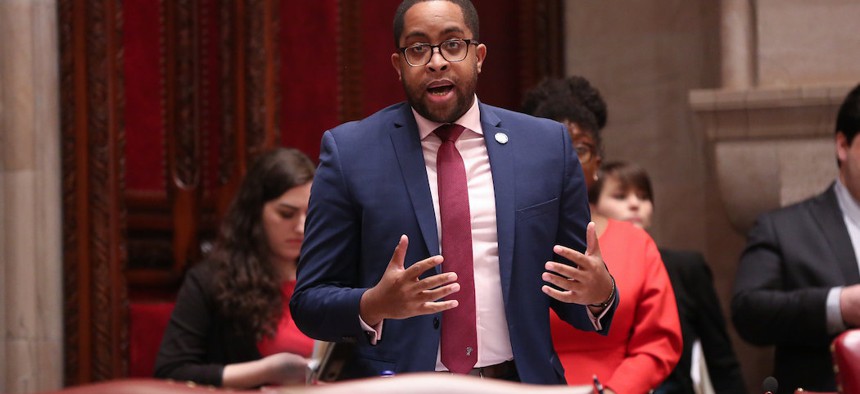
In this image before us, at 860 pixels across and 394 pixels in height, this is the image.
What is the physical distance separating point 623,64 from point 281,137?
5.35 feet

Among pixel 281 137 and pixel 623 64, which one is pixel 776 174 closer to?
pixel 623 64

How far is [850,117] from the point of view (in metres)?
3.84

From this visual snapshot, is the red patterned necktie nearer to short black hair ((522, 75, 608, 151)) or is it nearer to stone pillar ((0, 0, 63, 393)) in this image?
short black hair ((522, 75, 608, 151))

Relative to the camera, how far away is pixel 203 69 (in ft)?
15.2

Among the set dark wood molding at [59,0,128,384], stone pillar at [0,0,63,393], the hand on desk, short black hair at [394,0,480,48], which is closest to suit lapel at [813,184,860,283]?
the hand on desk

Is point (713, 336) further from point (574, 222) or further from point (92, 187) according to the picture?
point (92, 187)

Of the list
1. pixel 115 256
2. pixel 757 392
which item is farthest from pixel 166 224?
pixel 757 392

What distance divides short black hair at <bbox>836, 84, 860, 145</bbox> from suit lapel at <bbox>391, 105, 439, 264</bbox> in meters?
1.86

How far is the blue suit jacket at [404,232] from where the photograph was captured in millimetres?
2393

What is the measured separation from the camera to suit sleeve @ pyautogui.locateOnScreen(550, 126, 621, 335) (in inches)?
99.0

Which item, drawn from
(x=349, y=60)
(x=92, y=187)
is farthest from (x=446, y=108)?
(x=349, y=60)

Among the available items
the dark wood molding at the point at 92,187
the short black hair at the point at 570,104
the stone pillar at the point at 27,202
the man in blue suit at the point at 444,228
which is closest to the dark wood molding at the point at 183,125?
the dark wood molding at the point at 92,187

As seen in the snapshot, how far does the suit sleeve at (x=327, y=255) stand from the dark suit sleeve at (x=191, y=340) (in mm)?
1324

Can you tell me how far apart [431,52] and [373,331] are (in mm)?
579
